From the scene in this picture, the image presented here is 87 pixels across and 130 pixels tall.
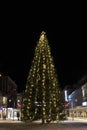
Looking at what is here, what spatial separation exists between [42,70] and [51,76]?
4.35 ft

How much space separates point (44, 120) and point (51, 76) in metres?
5.38

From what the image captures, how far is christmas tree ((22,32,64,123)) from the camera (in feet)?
126

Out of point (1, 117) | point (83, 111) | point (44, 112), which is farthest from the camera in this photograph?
point (83, 111)

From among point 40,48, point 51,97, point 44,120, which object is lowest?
point 44,120

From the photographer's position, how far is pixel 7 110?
8856 cm

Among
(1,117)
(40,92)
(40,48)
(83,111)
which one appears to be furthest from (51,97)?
(83,111)

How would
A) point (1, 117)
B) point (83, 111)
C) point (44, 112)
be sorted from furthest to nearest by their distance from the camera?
1. point (83, 111)
2. point (1, 117)
3. point (44, 112)

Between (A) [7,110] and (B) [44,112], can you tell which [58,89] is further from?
(A) [7,110]

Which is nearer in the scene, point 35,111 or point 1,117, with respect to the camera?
point 35,111

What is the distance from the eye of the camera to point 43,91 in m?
38.8

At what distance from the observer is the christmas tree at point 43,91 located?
126ft

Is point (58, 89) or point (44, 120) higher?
point (58, 89)

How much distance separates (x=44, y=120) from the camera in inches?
1518

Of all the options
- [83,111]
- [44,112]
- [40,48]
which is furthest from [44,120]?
[83,111]
